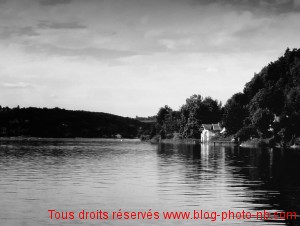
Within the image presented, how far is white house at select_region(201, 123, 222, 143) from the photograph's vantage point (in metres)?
190

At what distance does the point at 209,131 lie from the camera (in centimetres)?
19162

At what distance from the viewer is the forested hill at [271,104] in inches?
4716

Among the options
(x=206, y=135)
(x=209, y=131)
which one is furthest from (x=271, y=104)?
(x=206, y=135)

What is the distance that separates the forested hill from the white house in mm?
37305

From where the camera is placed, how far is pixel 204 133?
7726 inches

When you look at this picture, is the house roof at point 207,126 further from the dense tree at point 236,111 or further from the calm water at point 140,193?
the calm water at point 140,193

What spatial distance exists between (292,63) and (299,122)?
74.8ft

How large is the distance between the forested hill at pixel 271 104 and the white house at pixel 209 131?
37.3m

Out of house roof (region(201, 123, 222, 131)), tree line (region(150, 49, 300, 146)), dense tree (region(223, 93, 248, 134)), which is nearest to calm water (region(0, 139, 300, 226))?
tree line (region(150, 49, 300, 146))

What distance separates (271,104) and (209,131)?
2587 inches

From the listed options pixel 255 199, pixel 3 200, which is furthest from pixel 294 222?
pixel 3 200

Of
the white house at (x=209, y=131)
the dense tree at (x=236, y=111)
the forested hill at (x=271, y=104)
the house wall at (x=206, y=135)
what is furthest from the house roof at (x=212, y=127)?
the dense tree at (x=236, y=111)

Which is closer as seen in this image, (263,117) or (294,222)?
(294,222)

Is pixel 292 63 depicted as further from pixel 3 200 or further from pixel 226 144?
pixel 3 200
